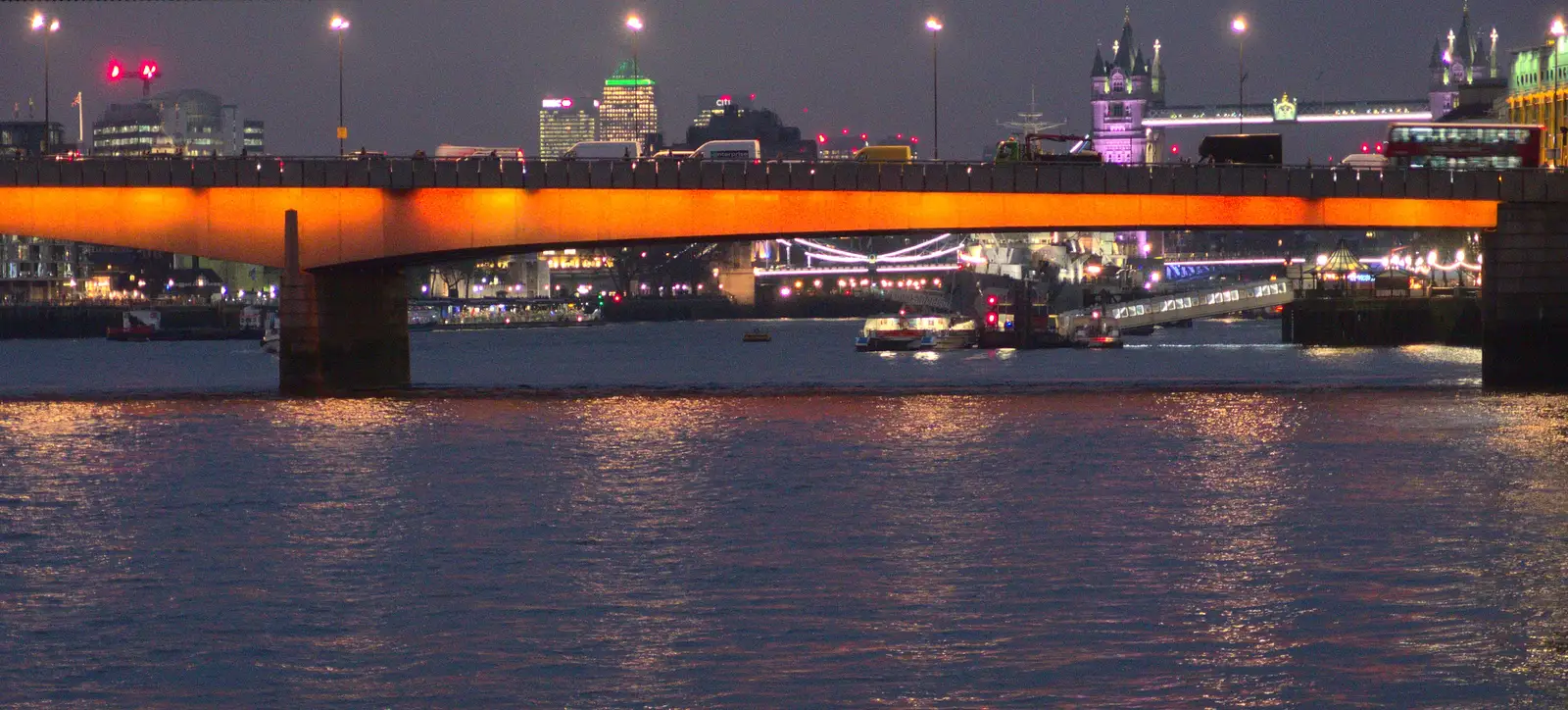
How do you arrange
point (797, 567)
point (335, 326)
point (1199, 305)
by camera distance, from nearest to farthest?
point (797, 567) → point (335, 326) → point (1199, 305)

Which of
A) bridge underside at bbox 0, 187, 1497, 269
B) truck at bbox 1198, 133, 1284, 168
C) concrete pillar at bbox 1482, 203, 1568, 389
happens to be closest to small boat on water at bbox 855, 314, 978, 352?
truck at bbox 1198, 133, 1284, 168

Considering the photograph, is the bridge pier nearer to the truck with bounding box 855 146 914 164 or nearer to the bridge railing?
the bridge railing

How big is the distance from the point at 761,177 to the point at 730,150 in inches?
702

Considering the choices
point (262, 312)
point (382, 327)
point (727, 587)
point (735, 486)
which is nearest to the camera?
point (727, 587)

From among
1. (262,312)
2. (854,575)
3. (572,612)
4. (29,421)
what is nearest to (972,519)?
(854,575)

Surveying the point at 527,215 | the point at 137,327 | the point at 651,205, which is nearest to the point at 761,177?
the point at 651,205

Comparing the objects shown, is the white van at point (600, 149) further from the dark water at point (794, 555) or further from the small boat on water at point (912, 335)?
the small boat on water at point (912, 335)

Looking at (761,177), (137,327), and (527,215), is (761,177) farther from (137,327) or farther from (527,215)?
(137,327)

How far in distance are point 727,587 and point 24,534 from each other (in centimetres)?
1426

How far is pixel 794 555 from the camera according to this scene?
32.0 metres

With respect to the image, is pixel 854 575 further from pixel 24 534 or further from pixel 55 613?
pixel 24 534

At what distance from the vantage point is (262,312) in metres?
196

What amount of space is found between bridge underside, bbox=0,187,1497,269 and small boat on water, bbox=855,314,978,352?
60504 millimetres

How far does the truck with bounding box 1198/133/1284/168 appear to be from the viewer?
2916 inches
